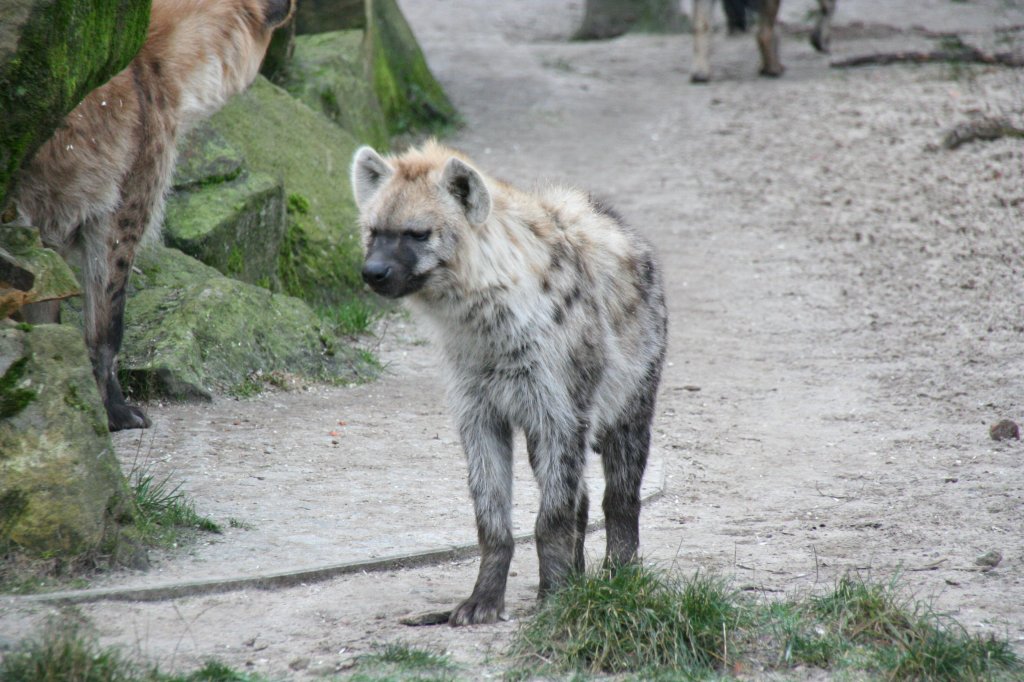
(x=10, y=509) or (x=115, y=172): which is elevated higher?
(x=115, y=172)

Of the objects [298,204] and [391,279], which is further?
[298,204]

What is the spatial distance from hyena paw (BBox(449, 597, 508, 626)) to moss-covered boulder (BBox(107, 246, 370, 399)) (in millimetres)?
2390

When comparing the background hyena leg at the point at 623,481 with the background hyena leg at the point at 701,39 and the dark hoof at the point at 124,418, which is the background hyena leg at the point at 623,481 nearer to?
the dark hoof at the point at 124,418

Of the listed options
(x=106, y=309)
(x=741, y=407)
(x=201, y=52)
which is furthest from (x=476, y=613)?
(x=201, y=52)

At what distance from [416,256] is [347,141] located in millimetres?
4992

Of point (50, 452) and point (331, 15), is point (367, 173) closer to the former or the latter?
point (50, 452)

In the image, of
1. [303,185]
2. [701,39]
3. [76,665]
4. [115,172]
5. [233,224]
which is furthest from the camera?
[701,39]

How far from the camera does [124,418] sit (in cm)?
461

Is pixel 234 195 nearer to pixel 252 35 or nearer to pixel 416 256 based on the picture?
→ pixel 252 35

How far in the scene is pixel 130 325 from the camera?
17.3 feet

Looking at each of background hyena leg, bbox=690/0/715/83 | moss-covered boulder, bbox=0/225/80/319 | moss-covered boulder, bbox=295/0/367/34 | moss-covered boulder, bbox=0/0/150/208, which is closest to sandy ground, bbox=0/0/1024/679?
background hyena leg, bbox=690/0/715/83

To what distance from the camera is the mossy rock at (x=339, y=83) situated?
27.0 feet

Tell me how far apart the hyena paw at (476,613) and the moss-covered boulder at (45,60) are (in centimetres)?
173

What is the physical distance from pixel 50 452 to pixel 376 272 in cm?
93
